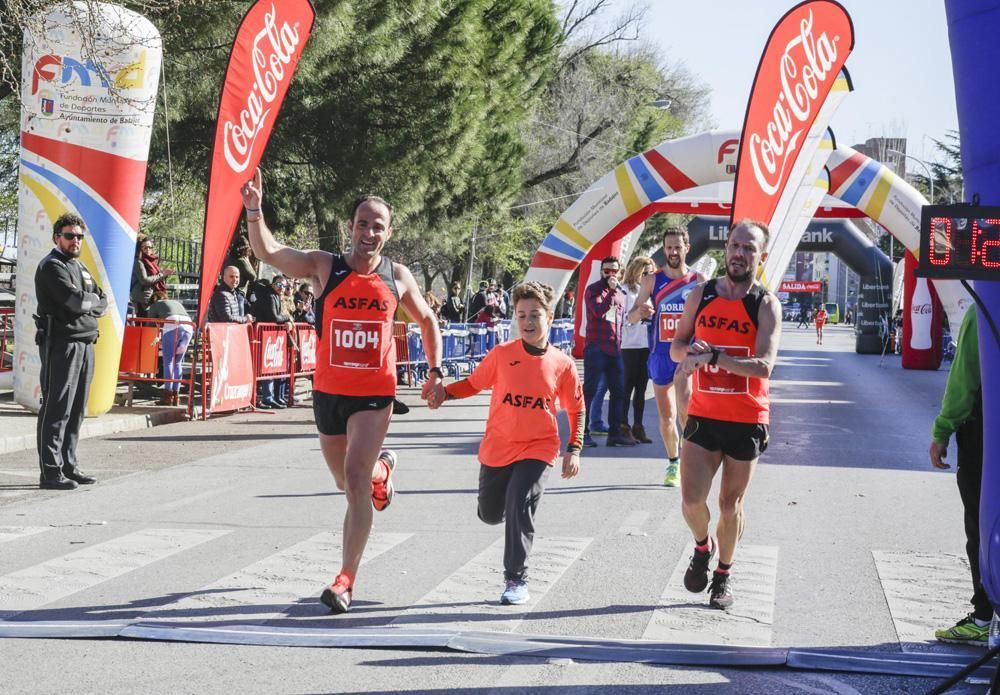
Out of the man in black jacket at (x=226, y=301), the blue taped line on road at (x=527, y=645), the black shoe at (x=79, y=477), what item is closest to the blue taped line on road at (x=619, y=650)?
the blue taped line on road at (x=527, y=645)

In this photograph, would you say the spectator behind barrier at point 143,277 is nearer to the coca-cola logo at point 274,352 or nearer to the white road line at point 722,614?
the coca-cola logo at point 274,352

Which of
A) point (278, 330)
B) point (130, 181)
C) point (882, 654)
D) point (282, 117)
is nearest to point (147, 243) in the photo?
point (278, 330)

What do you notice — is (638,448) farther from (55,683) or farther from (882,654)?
(55,683)

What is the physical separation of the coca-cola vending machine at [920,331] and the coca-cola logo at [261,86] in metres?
19.9

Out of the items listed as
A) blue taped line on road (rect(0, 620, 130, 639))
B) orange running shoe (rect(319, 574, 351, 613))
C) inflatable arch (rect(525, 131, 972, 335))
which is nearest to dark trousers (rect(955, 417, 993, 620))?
orange running shoe (rect(319, 574, 351, 613))

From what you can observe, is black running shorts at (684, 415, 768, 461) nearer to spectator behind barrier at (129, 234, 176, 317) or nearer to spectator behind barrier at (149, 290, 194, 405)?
spectator behind barrier at (149, 290, 194, 405)

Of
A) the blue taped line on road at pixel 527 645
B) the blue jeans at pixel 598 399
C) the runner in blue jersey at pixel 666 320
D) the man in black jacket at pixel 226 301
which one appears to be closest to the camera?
the blue taped line on road at pixel 527 645

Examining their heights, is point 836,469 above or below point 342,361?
below

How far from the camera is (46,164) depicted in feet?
45.5

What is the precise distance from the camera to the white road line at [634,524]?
8352 millimetres

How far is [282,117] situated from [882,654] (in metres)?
20.4

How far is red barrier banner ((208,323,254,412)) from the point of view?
51.5 ft

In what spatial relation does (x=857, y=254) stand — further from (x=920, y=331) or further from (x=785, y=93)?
(x=785, y=93)

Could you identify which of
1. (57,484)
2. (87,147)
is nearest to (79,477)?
(57,484)
